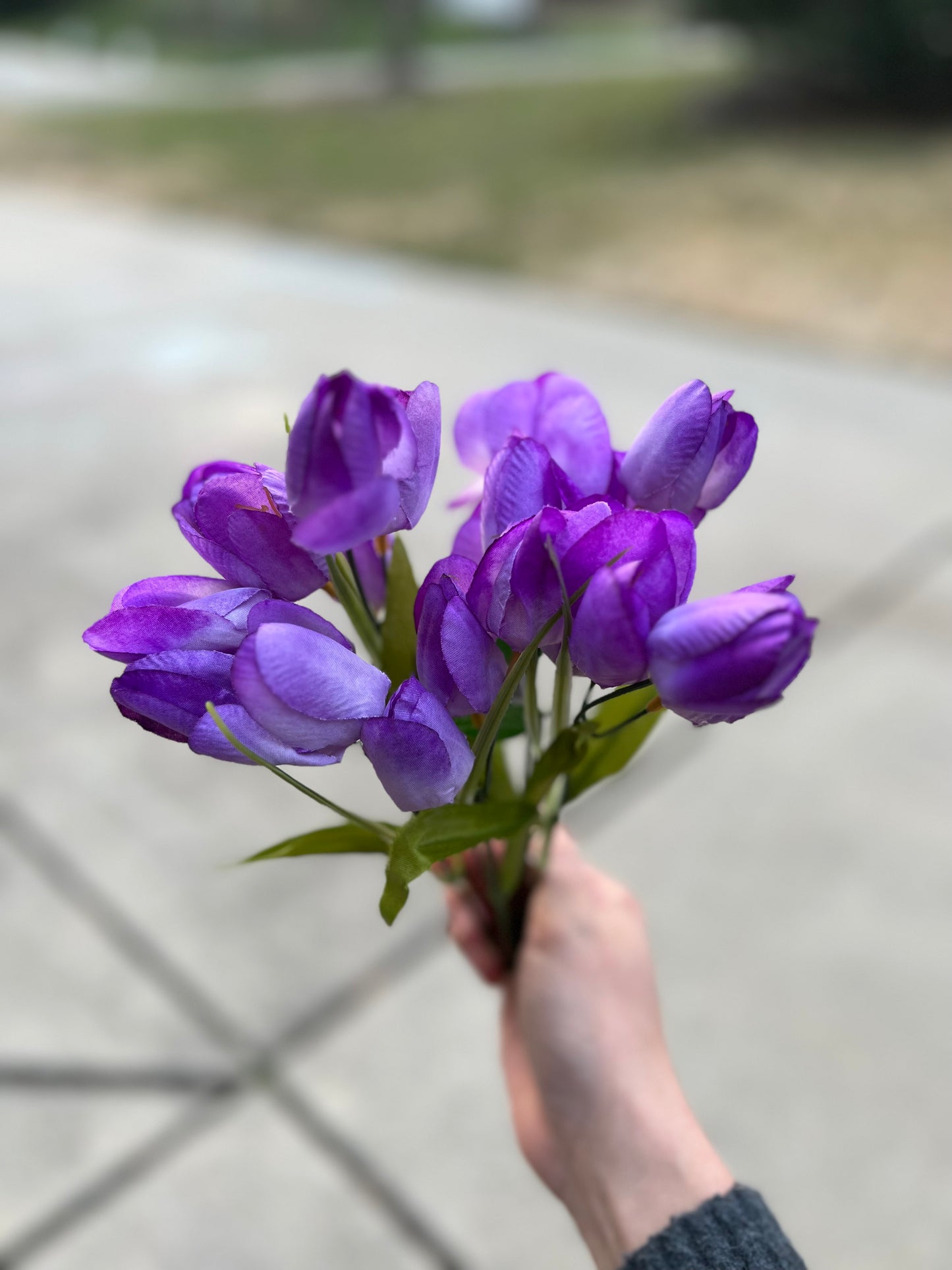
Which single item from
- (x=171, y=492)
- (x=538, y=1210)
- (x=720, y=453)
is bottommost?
(x=538, y=1210)

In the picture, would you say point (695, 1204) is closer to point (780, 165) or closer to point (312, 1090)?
point (312, 1090)

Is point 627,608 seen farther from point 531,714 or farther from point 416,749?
point 531,714

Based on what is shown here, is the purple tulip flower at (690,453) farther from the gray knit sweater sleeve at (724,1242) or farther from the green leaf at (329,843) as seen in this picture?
the gray knit sweater sleeve at (724,1242)

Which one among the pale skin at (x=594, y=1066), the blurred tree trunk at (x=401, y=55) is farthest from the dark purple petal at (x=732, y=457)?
the blurred tree trunk at (x=401, y=55)

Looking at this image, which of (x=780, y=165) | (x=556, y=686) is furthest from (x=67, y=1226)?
(x=780, y=165)

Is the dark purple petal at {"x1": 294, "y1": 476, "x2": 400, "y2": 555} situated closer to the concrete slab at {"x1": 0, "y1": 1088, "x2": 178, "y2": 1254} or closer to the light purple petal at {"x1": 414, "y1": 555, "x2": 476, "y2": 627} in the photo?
the light purple petal at {"x1": 414, "y1": 555, "x2": 476, "y2": 627}

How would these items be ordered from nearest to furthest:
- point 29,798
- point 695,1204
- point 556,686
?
point 556,686
point 695,1204
point 29,798
